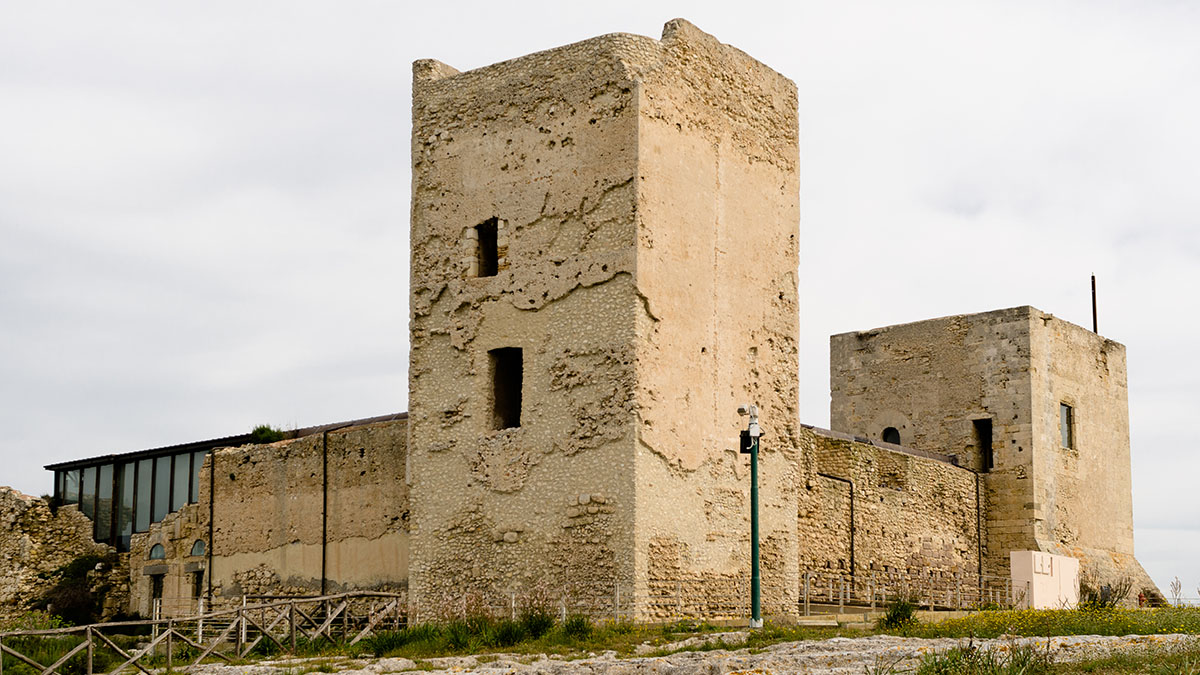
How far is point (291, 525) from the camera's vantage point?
23078 millimetres

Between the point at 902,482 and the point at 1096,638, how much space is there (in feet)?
40.6

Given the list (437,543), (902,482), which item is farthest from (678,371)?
(902,482)

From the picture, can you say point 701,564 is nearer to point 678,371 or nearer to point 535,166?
point 678,371

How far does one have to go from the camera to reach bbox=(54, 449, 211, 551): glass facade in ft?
84.2

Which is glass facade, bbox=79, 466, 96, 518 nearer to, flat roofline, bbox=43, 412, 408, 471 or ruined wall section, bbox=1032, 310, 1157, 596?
flat roofline, bbox=43, 412, 408, 471

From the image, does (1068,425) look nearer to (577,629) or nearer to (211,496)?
(577,629)

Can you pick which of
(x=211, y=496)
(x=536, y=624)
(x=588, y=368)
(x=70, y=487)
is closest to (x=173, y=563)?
(x=211, y=496)

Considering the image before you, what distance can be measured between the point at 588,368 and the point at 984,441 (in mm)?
11843

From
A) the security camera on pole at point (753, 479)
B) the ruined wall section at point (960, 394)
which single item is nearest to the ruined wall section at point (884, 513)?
the ruined wall section at point (960, 394)

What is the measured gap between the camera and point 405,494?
21219mm

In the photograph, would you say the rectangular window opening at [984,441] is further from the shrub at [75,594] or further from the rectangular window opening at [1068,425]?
the shrub at [75,594]

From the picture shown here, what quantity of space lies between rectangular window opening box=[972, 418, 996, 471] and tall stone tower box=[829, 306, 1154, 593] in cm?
2

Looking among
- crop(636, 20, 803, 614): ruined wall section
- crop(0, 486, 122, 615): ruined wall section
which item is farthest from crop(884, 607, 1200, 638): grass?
crop(0, 486, 122, 615): ruined wall section

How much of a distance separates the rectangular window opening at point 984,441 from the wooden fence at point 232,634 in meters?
12.3
